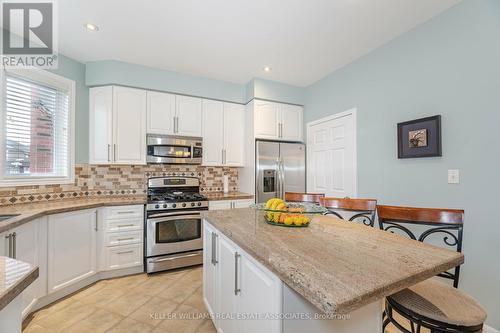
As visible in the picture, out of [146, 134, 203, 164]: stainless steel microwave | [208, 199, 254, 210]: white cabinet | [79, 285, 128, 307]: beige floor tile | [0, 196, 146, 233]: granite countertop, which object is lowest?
[79, 285, 128, 307]: beige floor tile

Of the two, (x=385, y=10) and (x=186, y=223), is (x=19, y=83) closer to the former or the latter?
(x=186, y=223)

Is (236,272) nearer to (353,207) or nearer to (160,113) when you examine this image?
(353,207)

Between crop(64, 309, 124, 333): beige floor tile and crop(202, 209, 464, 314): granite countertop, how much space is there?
138 cm

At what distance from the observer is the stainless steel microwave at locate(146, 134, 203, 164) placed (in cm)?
300

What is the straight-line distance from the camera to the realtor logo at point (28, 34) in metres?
1.94

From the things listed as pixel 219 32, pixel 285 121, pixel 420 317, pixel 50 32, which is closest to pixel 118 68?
pixel 50 32

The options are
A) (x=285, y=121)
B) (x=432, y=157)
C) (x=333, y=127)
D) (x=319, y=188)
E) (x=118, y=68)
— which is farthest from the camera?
(x=285, y=121)

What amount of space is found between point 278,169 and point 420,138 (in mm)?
1796

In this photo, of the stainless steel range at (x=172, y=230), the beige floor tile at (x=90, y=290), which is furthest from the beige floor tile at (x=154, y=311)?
the beige floor tile at (x=90, y=290)

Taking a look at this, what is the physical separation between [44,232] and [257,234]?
209 centimetres

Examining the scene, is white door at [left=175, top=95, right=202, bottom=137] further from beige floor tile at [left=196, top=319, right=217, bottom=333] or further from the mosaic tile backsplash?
beige floor tile at [left=196, top=319, right=217, bottom=333]

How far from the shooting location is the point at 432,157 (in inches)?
78.1

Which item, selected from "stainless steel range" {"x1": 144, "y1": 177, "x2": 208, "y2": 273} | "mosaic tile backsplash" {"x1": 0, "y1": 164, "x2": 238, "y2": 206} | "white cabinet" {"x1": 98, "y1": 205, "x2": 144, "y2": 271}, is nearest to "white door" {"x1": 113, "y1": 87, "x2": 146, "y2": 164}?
"mosaic tile backsplash" {"x1": 0, "y1": 164, "x2": 238, "y2": 206}

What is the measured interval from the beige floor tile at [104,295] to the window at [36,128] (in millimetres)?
1386
